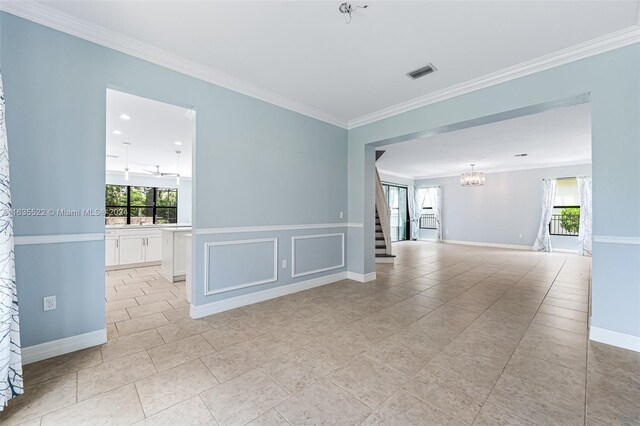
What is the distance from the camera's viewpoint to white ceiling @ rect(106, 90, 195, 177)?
3678 mm

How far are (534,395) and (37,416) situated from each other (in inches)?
118

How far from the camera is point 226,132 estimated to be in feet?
10.6

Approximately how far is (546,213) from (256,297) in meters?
9.28

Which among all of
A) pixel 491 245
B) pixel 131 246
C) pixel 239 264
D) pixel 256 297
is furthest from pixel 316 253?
pixel 491 245

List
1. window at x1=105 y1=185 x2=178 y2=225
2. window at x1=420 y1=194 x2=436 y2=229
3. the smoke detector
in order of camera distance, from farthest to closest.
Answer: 1. window at x1=420 y1=194 x2=436 y2=229
2. window at x1=105 y1=185 x2=178 y2=225
3. the smoke detector

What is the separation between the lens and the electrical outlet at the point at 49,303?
2180mm

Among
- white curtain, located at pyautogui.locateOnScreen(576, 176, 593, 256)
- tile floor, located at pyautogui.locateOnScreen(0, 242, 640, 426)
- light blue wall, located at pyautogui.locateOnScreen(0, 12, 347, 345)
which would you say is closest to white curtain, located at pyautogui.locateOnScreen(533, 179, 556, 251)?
white curtain, located at pyautogui.locateOnScreen(576, 176, 593, 256)

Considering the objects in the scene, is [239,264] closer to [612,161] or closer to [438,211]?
[612,161]

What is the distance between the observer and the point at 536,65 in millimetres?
2779

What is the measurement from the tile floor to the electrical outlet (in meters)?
0.40

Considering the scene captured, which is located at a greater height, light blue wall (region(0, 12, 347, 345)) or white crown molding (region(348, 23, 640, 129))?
white crown molding (region(348, 23, 640, 129))

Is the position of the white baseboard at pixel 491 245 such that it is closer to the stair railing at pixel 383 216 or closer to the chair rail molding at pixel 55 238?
the stair railing at pixel 383 216

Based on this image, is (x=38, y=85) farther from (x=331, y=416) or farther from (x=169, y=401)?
(x=331, y=416)

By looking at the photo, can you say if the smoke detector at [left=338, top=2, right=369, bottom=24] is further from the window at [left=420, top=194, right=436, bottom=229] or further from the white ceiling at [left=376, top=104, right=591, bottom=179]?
the window at [left=420, top=194, right=436, bottom=229]
